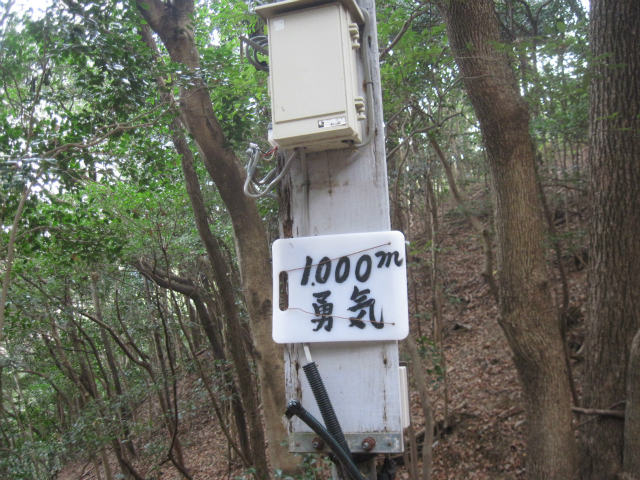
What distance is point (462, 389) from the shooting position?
28.9ft

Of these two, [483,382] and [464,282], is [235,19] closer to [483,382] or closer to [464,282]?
[483,382]

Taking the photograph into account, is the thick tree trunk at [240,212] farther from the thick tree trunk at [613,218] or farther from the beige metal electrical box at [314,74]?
the beige metal electrical box at [314,74]

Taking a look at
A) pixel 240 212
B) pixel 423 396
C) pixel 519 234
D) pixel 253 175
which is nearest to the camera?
pixel 253 175

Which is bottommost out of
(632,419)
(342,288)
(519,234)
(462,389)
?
(462,389)

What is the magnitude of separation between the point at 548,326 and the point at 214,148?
3.46 metres

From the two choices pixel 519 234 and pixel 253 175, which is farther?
pixel 519 234

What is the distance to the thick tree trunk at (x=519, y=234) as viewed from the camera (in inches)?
192

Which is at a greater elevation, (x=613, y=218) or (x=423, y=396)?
(x=613, y=218)

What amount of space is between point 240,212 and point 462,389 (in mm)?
5365

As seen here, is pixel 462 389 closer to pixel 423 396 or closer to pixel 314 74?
pixel 423 396

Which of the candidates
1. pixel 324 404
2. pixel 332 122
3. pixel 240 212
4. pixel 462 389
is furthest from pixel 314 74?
pixel 462 389

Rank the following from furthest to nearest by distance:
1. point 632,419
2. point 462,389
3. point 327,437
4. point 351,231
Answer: point 462,389
point 632,419
point 351,231
point 327,437

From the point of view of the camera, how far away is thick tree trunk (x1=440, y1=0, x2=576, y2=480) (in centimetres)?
487

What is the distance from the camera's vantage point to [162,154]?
5551 mm
